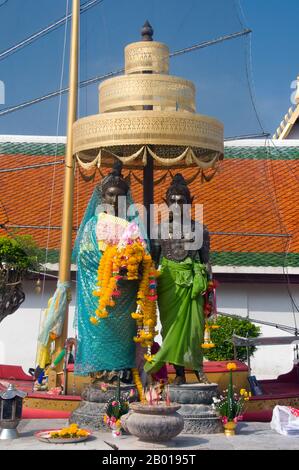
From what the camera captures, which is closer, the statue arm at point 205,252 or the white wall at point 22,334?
the statue arm at point 205,252

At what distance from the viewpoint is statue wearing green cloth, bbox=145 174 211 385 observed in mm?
8852

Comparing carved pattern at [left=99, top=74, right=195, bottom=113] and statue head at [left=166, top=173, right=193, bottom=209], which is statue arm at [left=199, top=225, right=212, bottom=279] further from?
carved pattern at [left=99, top=74, right=195, bottom=113]

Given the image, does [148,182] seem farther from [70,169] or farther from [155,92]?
[70,169]

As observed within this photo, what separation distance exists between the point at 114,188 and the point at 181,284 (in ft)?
4.40

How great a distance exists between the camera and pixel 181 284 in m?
8.96

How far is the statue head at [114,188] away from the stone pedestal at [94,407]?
205cm

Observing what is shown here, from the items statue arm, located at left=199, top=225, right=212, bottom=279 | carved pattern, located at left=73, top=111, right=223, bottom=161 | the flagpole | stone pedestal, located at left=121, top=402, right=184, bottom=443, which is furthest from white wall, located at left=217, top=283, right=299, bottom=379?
stone pedestal, located at left=121, top=402, right=184, bottom=443

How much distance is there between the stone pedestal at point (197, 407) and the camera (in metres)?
8.38

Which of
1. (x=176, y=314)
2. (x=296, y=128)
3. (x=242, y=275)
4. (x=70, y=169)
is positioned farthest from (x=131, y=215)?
(x=296, y=128)

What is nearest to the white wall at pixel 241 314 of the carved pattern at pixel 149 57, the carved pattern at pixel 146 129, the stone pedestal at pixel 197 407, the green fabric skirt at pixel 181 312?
the carved pattern at pixel 149 57

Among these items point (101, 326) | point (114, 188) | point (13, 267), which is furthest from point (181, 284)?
point (13, 267)

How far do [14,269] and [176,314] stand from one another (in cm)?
494

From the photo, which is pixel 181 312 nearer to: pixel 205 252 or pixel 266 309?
pixel 205 252

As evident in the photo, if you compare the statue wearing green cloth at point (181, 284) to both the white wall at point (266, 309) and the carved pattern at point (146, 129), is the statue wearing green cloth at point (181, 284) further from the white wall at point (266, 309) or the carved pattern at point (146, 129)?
the white wall at point (266, 309)
